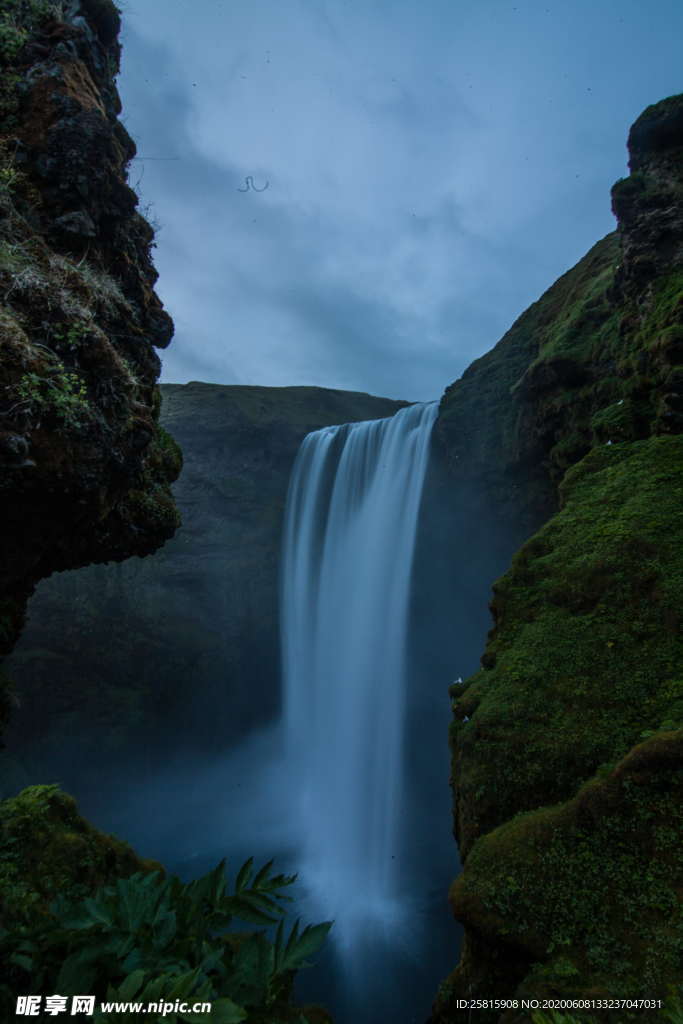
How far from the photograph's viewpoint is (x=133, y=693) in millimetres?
18891

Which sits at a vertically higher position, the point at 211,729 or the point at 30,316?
the point at 30,316

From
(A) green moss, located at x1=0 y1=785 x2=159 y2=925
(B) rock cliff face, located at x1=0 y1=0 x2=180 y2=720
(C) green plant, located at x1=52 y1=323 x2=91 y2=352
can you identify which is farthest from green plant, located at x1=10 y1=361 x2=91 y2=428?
(A) green moss, located at x1=0 y1=785 x2=159 y2=925

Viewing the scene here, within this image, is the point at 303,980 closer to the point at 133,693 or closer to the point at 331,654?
the point at 331,654

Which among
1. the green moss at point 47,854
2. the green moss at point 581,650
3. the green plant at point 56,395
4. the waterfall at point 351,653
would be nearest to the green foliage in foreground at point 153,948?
the green moss at point 47,854

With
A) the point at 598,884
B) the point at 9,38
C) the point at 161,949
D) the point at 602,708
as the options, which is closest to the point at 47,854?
the point at 161,949

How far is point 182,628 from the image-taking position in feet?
67.1

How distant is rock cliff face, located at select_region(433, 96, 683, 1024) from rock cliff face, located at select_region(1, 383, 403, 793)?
16463 millimetres

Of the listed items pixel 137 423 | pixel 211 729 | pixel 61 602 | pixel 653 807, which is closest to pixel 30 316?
pixel 137 423

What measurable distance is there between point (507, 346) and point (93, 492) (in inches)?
576

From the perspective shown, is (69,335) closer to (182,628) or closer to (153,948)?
(153,948)

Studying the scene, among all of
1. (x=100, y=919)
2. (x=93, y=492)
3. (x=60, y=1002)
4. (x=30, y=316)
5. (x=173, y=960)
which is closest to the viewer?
(x=60, y=1002)

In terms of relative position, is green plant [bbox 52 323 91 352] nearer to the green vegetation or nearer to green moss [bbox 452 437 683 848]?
the green vegetation

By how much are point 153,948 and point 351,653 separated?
1652 cm

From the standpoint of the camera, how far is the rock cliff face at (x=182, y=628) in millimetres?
17672
